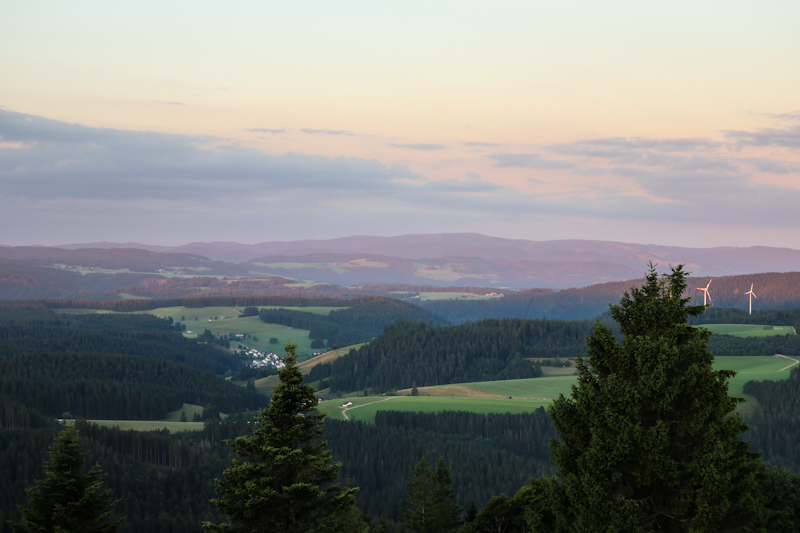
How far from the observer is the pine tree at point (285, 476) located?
101 feet

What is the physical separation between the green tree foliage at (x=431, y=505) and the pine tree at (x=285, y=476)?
33.8 m

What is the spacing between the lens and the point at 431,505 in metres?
65.1

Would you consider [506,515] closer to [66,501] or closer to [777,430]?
[66,501]

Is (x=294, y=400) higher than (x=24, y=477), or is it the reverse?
(x=294, y=400)

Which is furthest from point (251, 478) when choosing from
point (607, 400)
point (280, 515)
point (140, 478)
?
point (140, 478)

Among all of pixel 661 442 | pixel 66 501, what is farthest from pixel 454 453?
pixel 661 442

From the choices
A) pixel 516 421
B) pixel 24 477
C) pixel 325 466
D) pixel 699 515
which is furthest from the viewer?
pixel 516 421

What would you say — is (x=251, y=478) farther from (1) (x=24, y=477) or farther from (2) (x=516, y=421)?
(2) (x=516, y=421)

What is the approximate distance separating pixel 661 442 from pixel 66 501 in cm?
3119

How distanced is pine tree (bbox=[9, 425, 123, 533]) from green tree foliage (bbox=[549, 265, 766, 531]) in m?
25.3

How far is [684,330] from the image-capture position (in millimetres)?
32031

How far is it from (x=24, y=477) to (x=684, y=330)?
436ft

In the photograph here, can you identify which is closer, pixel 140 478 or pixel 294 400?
pixel 294 400

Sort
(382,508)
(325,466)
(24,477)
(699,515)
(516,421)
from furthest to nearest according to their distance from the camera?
(516,421) → (382,508) → (24,477) → (325,466) → (699,515)
